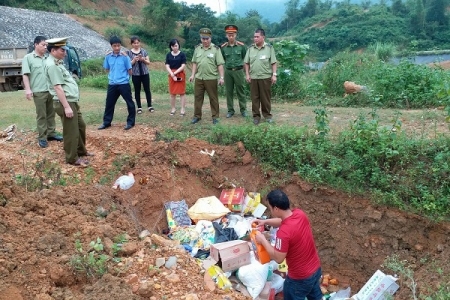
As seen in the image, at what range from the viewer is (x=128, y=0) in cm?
4984

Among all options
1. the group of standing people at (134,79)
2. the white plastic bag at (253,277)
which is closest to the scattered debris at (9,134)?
the group of standing people at (134,79)

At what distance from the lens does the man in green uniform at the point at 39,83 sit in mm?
6090

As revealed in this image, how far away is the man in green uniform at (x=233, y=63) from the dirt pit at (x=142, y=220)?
1.87m

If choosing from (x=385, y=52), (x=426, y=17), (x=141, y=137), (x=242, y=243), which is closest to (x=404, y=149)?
(x=242, y=243)

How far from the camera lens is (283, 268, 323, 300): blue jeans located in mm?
3729

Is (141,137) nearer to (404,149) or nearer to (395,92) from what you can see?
(404,149)

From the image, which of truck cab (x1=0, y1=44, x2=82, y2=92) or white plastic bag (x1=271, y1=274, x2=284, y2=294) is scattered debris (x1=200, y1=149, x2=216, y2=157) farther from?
truck cab (x1=0, y1=44, x2=82, y2=92)

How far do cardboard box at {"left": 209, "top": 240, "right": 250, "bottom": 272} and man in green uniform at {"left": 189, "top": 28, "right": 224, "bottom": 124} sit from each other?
3149 mm

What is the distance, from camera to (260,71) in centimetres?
698

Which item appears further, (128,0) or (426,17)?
(128,0)

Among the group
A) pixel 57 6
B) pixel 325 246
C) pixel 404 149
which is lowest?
pixel 325 246

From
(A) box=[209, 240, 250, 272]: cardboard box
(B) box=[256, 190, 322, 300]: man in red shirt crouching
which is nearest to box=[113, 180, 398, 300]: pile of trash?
(A) box=[209, 240, 250, 272]: cardboard box

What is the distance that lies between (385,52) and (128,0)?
42.7m

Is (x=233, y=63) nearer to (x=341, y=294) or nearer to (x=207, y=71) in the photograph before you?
(x=207, y=71)
